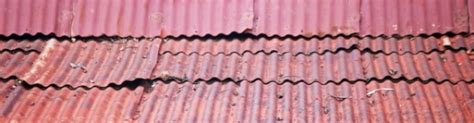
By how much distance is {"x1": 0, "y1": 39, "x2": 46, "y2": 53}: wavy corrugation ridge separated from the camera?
438 centimetres

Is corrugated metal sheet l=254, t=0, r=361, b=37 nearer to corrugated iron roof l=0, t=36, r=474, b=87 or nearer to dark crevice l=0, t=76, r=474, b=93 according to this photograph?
corrugated iron roof l=0, t=36, r=474, b=87

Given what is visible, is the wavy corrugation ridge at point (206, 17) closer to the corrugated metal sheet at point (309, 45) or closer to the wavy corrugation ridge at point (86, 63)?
the corrugated metal sheet at point (309, 45)

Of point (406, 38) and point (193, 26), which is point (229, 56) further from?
point (406, 38)

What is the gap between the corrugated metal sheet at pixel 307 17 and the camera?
4395 millimetres

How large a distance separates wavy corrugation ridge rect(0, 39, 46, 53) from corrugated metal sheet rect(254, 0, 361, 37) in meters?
1.74

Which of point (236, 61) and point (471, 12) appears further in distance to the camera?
point (471, 12)

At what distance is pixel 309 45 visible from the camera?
4.27m

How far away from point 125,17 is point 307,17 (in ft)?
4.91

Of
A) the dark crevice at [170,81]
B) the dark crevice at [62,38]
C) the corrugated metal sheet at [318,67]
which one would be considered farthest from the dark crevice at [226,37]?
the dark crevice at [170,81]

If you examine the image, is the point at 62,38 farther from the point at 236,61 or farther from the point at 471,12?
the point at 471,12

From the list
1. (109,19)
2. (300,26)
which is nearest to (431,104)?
(300,26)

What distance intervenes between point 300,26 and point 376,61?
71 centimetres

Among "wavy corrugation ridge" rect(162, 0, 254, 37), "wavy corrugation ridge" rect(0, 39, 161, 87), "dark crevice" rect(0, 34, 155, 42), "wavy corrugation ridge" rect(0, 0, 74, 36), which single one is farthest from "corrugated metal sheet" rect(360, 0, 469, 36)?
"wavy corrugation ridge" rect(0, 0, 74, 36)

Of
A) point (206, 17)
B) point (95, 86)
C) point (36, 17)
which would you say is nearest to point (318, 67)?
point (206, 17)
